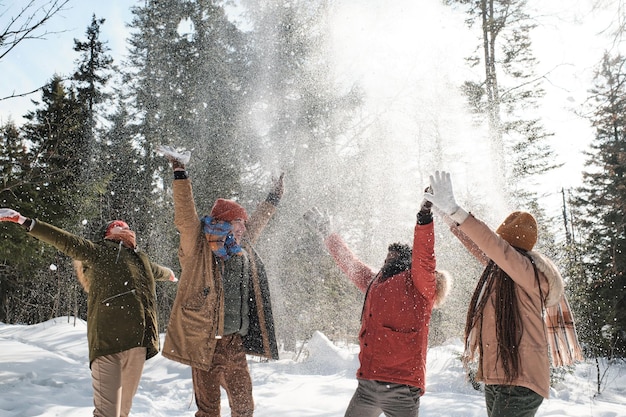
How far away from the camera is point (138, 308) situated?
3.64 meters

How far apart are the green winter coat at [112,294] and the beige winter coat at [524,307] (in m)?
2.48

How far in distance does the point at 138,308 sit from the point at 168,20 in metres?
15.1

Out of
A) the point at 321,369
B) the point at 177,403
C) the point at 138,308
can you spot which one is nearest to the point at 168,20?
the point at 321,369

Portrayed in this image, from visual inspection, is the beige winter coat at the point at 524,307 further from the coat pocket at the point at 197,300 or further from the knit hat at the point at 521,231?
the coat pocket at the point at 197,300

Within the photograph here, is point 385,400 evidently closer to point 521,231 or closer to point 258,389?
point 521,231

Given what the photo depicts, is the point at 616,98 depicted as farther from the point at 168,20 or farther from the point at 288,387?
the point at 168,20

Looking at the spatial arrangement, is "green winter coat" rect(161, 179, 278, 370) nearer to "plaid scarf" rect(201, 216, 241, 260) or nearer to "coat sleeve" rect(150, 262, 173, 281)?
"plaid scarf" rect(201, 216, 241, 260)

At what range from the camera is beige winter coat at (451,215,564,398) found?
8.13 ft

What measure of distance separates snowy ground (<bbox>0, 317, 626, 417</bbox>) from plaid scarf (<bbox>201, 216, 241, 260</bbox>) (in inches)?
108

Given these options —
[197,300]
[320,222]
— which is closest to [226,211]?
[197,300]

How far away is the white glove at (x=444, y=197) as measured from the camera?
254 cm

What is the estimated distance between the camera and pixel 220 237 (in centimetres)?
328

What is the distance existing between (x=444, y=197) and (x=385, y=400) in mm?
1222

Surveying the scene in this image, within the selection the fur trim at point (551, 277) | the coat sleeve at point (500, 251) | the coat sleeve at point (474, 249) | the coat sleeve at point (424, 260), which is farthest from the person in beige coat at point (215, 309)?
the fur trim at point (551, 277)
